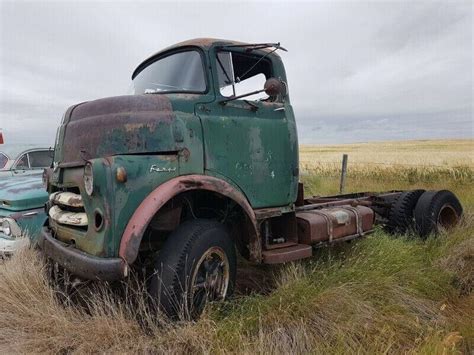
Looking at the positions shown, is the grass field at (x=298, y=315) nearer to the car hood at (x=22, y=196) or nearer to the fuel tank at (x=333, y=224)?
the fuel tank at (x=333, y=224)

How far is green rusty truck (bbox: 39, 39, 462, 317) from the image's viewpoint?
295cm

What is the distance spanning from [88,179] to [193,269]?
1.00 metres

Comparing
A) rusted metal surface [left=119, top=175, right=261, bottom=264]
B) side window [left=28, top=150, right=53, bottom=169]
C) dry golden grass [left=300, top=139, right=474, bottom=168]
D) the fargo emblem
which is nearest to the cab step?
rusted metal surface [left=119, top=175, right=261, bottom=264]

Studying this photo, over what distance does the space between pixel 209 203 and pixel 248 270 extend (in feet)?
4.68

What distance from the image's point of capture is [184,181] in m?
3.11

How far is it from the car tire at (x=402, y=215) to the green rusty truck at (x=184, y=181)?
1.85 m

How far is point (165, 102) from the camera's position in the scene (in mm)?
3389

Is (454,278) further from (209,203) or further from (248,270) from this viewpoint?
(209,203)

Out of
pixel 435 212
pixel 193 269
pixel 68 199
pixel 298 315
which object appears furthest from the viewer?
pixel 435 212

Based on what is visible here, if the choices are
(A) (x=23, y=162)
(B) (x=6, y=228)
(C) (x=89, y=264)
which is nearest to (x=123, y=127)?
(C) (x=89, y=264)

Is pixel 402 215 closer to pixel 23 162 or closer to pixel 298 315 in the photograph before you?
pixel 298 315

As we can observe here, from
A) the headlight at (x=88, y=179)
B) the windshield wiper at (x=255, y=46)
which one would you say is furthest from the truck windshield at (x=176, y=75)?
the headlight at (x=88, y=179)

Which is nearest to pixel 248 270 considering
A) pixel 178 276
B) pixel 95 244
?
pixel 178 276

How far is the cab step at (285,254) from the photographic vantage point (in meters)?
3.69
